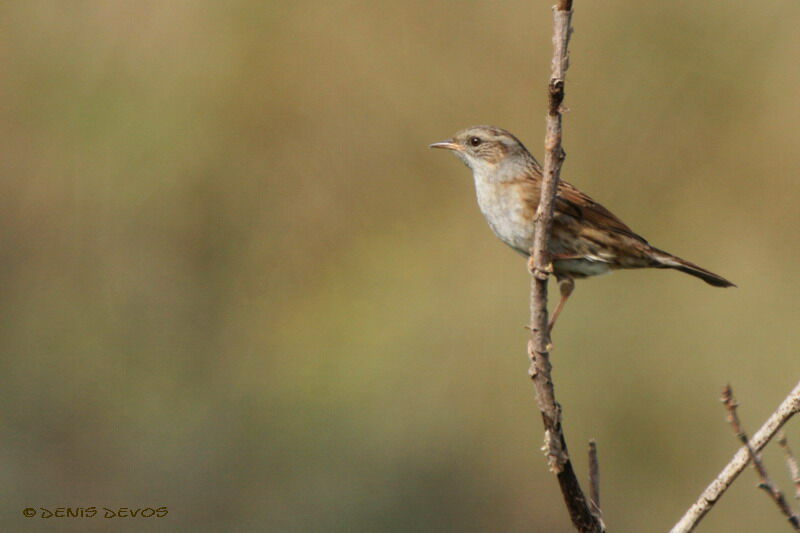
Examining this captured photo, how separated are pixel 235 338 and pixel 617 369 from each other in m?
3.90

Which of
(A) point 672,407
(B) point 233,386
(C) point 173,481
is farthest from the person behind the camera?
(B) point 233,386

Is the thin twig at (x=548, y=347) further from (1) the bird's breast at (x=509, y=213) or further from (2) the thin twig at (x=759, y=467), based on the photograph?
(1) the bird's breast at (x=509, y=213)

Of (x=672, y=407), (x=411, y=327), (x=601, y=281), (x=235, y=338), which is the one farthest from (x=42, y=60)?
(x=672, y=407)

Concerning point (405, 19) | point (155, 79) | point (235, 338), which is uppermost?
point (405, 19)

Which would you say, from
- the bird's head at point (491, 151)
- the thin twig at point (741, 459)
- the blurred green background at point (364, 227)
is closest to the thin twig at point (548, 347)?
the thin twig at point (741, 459)

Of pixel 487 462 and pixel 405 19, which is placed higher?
pixel 405 19

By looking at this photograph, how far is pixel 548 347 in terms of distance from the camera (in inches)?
148

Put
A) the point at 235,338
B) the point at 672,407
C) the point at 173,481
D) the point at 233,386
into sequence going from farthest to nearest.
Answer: the point at 235,338
the point at 233,386
the point at 672,407
the point at 173,481

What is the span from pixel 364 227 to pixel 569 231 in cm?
599

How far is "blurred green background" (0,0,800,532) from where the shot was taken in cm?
960

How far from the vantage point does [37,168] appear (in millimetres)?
11281

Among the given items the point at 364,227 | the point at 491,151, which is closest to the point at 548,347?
the point at 491,151

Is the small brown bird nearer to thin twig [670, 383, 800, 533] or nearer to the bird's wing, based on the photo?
the bird's wing

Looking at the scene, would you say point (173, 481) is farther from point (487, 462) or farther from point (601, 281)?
point (601, 281)
